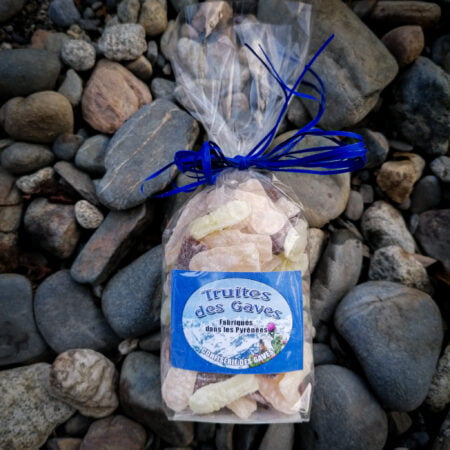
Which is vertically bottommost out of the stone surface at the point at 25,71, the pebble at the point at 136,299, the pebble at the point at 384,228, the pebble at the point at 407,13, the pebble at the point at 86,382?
the pebble at the point at 86,382

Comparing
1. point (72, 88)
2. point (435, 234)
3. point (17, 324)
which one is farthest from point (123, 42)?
point (435, 234)

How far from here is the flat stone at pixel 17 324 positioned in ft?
5.72

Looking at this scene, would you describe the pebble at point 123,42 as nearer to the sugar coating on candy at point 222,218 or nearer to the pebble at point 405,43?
the sugar coating on candy at point 222,218

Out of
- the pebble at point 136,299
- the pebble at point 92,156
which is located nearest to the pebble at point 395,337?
the pebble at point 136,299

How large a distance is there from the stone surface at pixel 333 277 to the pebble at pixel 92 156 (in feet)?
3.88

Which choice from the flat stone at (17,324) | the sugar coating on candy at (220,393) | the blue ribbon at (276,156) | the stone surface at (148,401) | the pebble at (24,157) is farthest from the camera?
the pebble at (24,157)

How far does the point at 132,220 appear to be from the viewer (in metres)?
1.78

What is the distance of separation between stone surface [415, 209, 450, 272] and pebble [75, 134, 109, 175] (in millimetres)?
1649

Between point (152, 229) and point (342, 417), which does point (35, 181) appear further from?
point (342, 417)

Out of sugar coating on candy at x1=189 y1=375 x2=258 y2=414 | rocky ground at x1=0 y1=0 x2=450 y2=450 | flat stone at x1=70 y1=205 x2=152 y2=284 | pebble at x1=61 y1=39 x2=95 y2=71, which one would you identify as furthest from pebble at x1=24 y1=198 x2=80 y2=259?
sugar coating on candy at x1=189 y1=375 x2=258 y2=414

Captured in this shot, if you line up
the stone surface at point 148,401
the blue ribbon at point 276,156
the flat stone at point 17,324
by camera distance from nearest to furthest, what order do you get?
the blue ribbon at point 276,156 < the stone surface at point 148,401 < the flat stone at point 17,324

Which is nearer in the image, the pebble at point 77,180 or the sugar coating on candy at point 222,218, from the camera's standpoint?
the sugar coating on candy at point 222,218

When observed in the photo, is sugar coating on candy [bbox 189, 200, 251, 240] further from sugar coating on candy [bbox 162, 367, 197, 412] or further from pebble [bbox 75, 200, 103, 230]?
pebble [bbox 75, 200, 103, 230]

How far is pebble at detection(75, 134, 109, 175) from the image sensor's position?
1.89m
